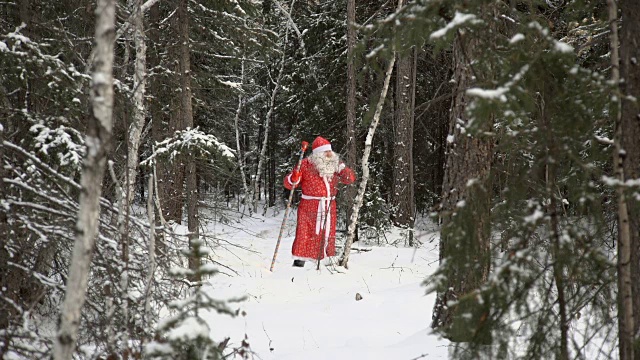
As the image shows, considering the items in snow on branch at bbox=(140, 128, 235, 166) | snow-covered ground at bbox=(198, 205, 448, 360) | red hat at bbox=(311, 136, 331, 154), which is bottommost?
snow-covered ground at bbox=(198, 205, 448, 360)

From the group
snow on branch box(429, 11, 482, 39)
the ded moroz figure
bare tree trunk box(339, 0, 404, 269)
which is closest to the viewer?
snow on branch box(429, 11, 482, 39)

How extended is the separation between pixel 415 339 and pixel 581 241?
2677 millimetres

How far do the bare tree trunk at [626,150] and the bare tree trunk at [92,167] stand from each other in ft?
7.90

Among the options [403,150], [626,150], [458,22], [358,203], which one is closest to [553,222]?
[626,150]

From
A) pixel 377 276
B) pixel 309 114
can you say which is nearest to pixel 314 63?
Result: pixel 309 114

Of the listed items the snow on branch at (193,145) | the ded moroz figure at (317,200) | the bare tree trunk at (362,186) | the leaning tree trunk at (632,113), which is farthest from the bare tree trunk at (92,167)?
the ded moroz figure at (317,200)

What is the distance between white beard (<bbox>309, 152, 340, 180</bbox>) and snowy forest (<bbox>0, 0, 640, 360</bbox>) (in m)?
1.11

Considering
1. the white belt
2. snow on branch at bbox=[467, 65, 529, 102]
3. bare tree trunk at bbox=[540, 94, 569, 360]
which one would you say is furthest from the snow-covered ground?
snow on branch at bbox=[467, 65, 529, 102]

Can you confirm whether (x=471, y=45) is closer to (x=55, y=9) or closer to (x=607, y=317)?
(x=607, y=317)

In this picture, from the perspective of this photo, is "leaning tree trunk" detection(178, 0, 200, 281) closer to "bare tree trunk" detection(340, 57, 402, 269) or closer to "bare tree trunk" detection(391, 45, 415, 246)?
"bare tree trunk" detection(340, 57, 402, 269)

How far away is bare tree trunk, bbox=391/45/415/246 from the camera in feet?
41.3

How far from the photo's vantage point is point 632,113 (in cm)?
296

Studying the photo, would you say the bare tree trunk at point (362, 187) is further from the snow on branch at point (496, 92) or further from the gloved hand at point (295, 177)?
the snow on branch at point (496, 92)

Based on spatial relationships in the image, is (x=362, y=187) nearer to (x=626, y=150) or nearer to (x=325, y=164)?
(x=325, y=164)
